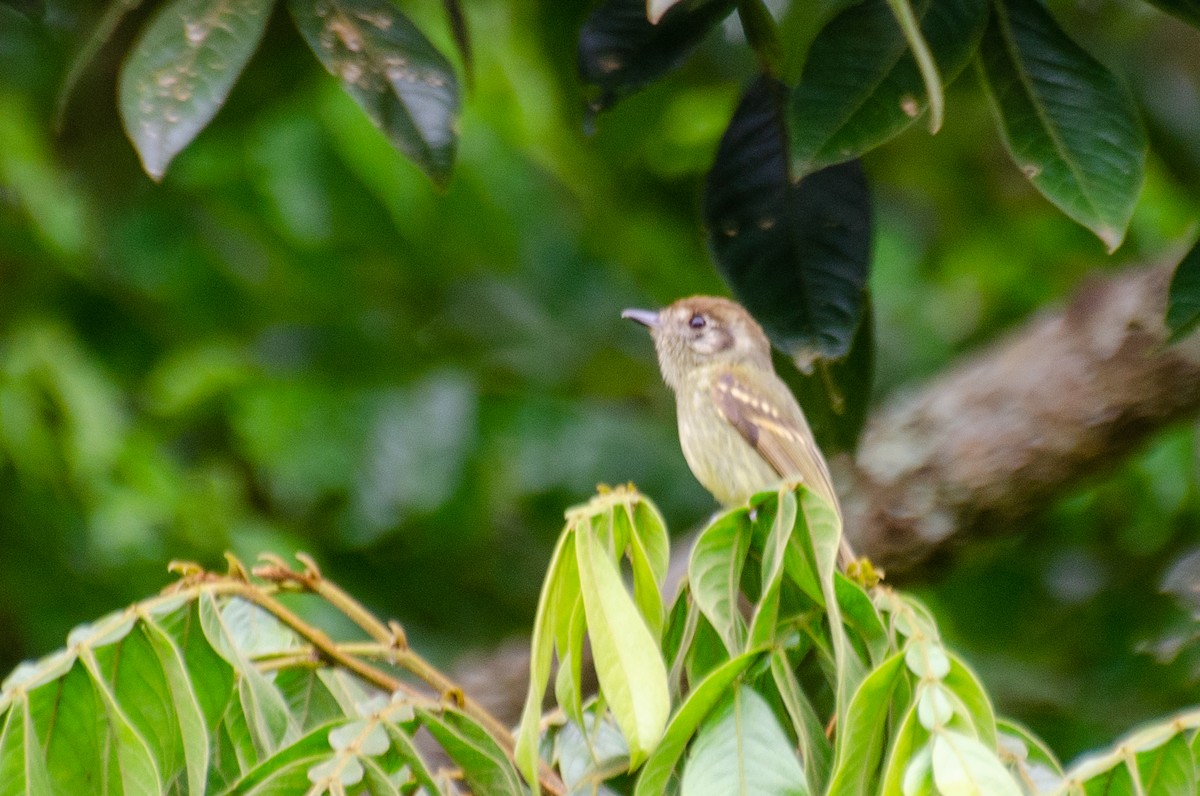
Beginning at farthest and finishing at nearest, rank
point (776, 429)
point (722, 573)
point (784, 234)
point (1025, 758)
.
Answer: point (776, 429) < point (784, 234) < point (1025, 758) < point (722, 573)

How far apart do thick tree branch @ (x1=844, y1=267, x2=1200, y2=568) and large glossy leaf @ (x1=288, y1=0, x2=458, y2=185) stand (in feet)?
8.35

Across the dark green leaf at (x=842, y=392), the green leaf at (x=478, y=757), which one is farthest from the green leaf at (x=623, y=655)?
the dark green leaf at (x=842, y=392)

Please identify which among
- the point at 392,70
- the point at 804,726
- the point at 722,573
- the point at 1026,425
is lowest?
the point at 1026,425

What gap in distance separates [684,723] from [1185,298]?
124 cm

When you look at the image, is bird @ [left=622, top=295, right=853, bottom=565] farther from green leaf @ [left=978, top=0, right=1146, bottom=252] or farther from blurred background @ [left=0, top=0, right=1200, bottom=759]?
green leaf @ [left=978, top=0, right=1146, bottom=252]

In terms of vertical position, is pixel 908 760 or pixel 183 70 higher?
pixel 183 70

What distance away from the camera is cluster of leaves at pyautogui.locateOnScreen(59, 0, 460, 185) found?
220 centimetres

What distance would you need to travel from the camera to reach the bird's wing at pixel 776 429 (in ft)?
11.0

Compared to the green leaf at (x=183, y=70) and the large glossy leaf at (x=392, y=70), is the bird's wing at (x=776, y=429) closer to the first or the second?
the large glossy leaf at (x=392, y=70)

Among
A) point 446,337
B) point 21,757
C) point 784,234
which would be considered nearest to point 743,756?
point 21,757

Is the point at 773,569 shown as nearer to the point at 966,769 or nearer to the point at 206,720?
the point at 966,769

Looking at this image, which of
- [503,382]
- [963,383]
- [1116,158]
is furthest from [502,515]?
[1116,158]

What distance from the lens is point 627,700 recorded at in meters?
1.73

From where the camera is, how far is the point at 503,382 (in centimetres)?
598
